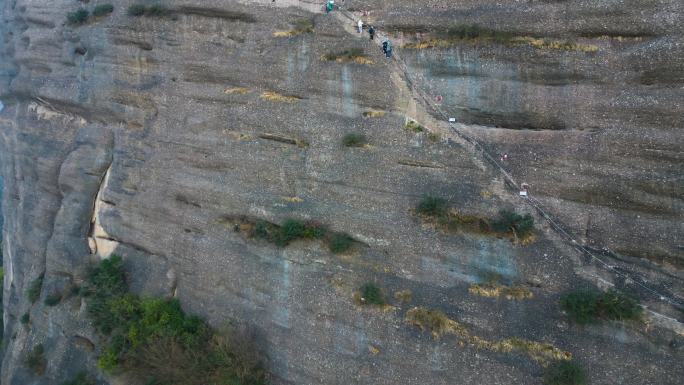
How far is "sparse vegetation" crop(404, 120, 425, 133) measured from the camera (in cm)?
1416

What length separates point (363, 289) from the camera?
14398mm

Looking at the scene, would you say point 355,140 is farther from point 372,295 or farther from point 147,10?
point 147,10

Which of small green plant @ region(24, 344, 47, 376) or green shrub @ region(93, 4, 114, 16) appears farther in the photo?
green shrub @ region(93, 4, 114, 16)

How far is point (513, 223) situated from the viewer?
12.8m

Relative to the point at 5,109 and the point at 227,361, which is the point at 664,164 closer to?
the point at 227,361

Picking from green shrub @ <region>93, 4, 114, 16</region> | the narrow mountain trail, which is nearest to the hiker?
the narrow mountain trail

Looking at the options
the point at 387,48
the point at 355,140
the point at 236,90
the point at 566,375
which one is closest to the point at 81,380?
the point at 236,90

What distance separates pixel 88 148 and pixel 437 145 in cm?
1524

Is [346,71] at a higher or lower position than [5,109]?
higher

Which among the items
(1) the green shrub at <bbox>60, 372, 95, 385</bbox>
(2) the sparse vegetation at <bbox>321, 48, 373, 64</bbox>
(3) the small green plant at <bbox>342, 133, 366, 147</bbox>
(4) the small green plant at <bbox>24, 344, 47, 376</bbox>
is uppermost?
(2) the sparse vegetation at <bbox>321, 48, 373, 64</bbox>

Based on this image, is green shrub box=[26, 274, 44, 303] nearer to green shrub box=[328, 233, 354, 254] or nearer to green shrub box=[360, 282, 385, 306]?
green shrub box=[328, 233, 354, 254]

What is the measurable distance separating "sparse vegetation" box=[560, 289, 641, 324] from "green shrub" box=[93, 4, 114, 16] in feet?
66.1

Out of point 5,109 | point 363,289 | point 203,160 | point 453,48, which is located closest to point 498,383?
point 363,289

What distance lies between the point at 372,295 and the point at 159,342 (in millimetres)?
7880
